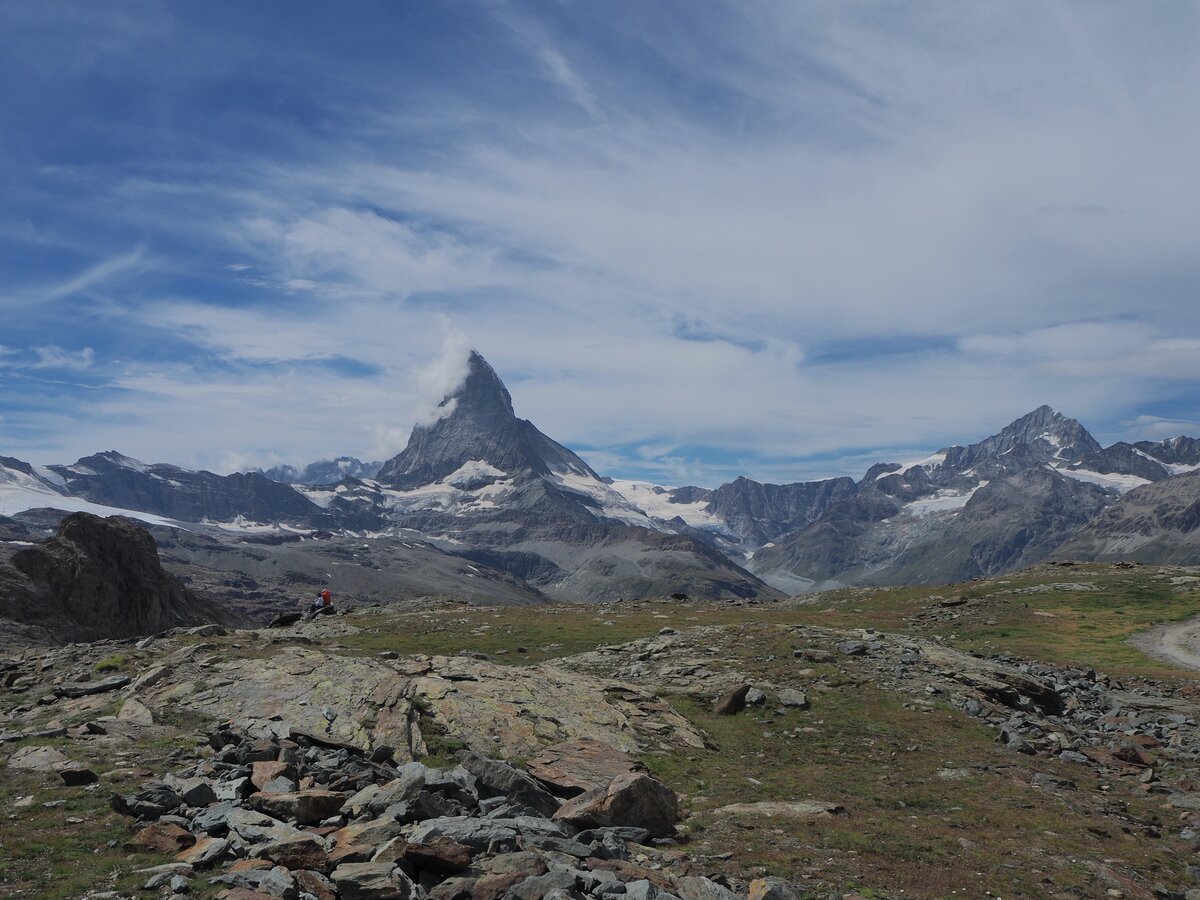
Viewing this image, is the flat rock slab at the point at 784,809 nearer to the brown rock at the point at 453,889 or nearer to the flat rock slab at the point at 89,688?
the brown rock at the point at 453,889

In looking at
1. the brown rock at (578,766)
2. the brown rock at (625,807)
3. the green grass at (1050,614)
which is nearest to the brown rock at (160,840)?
the brown rock at (625,807)

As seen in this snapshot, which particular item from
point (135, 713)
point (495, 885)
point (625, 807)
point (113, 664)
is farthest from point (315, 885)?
point (113, 664)

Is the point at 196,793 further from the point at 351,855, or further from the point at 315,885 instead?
the point at 315,885

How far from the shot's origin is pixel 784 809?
27094mm

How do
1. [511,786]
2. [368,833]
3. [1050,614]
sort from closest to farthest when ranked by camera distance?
[368,833], [511,786], [1050,614]

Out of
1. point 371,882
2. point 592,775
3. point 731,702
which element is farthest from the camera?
point 731,702

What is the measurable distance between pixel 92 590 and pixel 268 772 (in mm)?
131678

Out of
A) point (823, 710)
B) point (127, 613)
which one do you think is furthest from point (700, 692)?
point (127, 613)

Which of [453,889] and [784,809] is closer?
[453,889]

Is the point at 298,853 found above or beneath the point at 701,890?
above

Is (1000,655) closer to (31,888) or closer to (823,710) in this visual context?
(823,710)

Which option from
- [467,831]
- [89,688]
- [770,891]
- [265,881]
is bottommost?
[89,688]

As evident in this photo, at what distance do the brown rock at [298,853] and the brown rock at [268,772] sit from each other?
4.68 meters

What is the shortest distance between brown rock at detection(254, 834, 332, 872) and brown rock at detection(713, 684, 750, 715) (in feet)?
90.9
